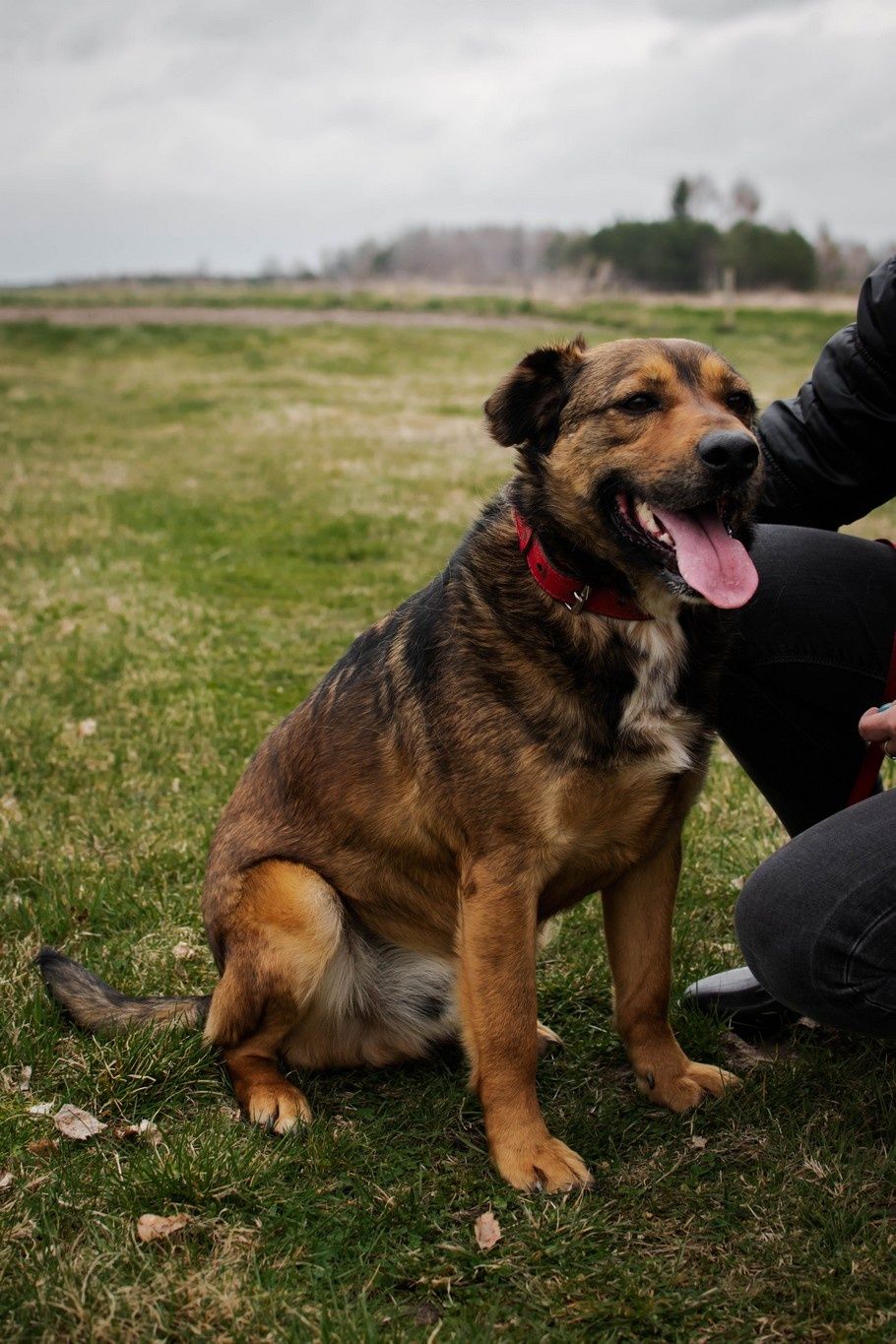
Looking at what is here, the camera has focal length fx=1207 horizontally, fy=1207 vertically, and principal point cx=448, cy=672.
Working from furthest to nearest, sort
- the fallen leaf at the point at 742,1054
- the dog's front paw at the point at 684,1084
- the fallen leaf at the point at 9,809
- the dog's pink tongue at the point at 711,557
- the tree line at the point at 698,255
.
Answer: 1. the tree line at the point at 698,255
2. the fallen leaf at the point at 9,809
3. the fallen leaf at the point at 742,1054
4. the dog's front paw at the point at 684,1084
5. the dog's pink tongue at the point at 711,557

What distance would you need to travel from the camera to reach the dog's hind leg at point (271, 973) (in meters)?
2.88

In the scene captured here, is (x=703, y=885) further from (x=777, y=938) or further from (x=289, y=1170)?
(x=289, y=1170)

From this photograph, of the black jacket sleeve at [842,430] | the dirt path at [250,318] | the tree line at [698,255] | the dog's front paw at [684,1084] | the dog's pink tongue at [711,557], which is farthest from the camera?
the tree line at [698,255]

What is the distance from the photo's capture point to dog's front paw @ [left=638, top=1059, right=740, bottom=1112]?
2.94m

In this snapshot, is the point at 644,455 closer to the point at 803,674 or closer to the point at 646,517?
the point at 646,517

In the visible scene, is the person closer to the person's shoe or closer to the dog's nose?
the person's shoe

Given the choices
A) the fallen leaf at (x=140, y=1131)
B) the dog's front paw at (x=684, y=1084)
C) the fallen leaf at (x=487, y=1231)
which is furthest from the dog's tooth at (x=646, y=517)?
the fallen leaf at (x=140, y=1131)

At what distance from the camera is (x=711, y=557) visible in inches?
103

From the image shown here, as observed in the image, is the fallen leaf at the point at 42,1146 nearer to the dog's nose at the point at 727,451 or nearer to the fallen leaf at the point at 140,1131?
the fallen leaf at the point at 140,1131

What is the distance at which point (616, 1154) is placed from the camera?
278 cm

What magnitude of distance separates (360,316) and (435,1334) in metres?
31.4

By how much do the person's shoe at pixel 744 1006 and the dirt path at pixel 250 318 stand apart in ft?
86.5

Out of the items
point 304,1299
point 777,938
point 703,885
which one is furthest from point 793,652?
point 304,1299

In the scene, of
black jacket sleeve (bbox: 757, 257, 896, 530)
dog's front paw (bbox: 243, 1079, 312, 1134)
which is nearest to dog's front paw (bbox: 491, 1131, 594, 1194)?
dog's front paw (bbox: 243, 1079, 312, 1134)
